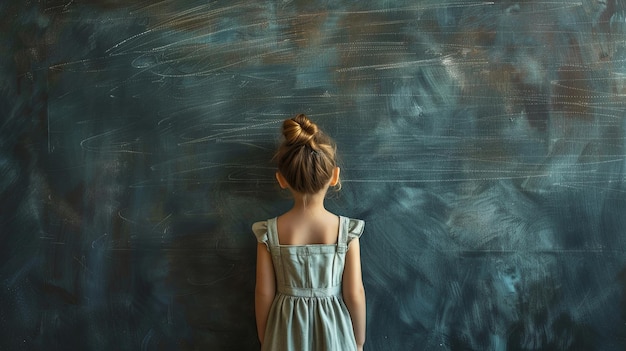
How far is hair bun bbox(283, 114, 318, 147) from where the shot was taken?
1.44m

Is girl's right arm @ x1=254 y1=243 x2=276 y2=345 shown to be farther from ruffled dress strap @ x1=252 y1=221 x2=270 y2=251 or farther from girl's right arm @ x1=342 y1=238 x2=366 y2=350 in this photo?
girl's right arm @ x1=342 y1=238 x2=366 y2=350

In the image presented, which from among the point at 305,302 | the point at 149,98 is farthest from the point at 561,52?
the point at 149,98

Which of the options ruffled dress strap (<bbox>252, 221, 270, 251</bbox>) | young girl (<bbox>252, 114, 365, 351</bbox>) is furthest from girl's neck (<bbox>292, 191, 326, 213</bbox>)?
ruffled dress strap (<bbox>252, 221, 270, 251</bbox>)

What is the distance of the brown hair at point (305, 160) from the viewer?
1415 millimetres

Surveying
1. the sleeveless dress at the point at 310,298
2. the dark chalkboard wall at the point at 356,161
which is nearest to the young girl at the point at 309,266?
the sleeveless dress at the point at 310,298

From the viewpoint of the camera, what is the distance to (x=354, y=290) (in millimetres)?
1495

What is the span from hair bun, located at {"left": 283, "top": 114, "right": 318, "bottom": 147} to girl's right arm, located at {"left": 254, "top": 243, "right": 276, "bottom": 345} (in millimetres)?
331

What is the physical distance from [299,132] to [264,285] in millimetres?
472

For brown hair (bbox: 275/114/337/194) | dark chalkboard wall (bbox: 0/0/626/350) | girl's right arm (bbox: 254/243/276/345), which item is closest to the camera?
brown hair (bbox: 275/114/337/194)

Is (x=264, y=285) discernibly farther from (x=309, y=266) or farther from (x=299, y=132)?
(x=299, y=132)

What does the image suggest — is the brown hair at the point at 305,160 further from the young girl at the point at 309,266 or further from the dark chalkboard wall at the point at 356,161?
the dark chalkboard wall at the point at 356,161

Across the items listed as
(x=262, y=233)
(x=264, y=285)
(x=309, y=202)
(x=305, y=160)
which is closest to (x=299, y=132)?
(x=305, y=160)

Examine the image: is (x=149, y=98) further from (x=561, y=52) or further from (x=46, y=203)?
(x=561, y=52)

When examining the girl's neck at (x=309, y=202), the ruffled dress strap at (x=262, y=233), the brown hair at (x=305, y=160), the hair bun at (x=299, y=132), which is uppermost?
the hair bun at (x=299, y=132)
